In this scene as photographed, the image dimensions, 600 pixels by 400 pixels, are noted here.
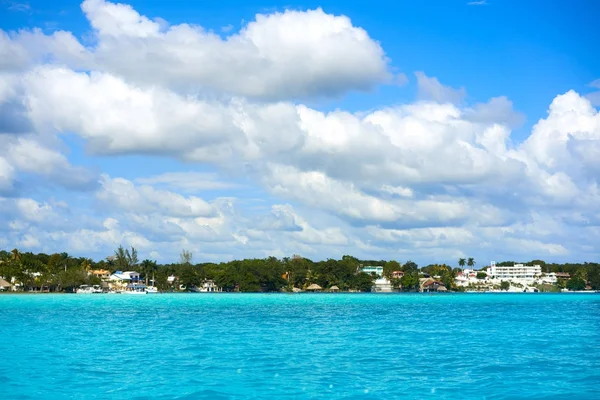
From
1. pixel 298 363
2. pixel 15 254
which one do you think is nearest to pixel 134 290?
pixel 15 254

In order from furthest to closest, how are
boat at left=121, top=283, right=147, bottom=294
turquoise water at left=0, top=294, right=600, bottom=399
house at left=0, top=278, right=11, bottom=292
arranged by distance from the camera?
boat at left=121, top=283, right=147, bottom=294 → house at left=0, top=278, right=11, bottom=292 → turquoise water at left=0, top=294, right=600, bottom=399

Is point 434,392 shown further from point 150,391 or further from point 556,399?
point 150,391

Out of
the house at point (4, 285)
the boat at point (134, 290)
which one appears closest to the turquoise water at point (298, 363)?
the house at point (4, 285)

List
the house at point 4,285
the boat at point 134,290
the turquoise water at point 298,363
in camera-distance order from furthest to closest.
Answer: the boat at point 134,290
the house at point 4,285
the turquoise water at point 298,363

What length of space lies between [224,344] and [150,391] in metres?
15.7

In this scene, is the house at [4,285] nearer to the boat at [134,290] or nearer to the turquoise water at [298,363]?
the boat at [134,290]

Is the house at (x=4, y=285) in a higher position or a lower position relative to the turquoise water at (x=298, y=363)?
higher

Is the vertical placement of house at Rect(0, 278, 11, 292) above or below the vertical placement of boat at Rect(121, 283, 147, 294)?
above

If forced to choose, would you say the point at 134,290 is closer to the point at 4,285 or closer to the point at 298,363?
the point at 4,285

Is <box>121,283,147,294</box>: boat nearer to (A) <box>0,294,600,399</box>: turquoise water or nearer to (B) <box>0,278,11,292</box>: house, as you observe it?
(B) <box>0,278,11,292</box>: house

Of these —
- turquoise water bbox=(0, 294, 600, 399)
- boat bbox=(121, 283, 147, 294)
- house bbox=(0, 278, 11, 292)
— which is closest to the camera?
turquoise water bbox=(0, 294, 600, 399)

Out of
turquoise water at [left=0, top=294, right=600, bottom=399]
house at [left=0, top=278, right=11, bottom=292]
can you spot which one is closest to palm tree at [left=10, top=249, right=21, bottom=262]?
house at [left=0, top=278, right=11, bottom=292]

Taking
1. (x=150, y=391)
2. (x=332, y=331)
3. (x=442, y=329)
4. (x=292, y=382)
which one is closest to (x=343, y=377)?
(x=292, y=382)

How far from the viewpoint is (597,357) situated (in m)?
32.9
